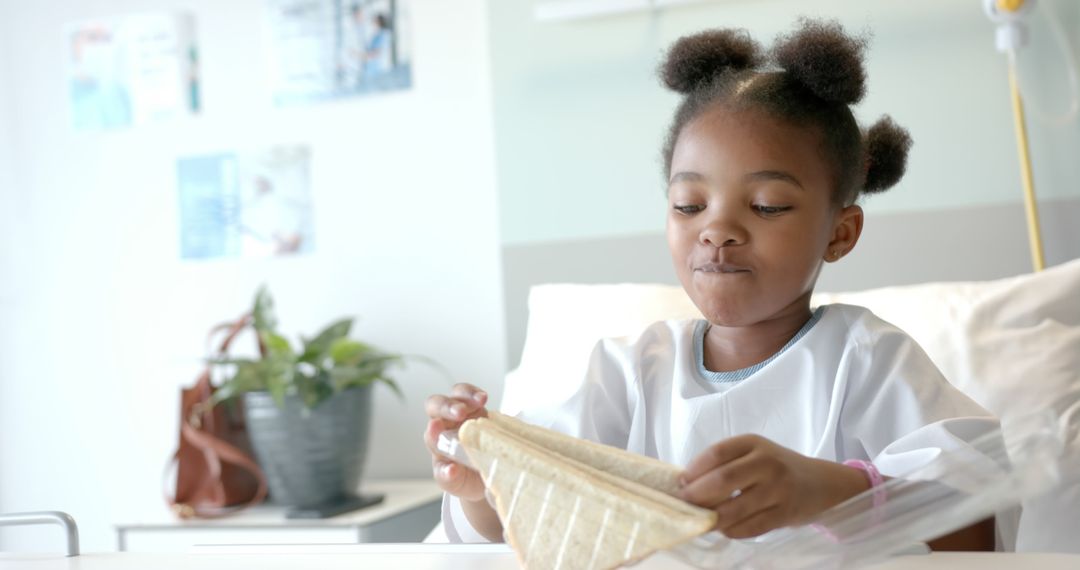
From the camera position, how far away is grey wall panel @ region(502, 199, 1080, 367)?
171 centimetres

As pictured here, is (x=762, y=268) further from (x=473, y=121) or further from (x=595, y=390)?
(x=473, y=121)

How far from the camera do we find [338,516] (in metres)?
1.89

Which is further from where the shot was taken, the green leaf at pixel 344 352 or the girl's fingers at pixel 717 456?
the green leaf at pixel 344 352

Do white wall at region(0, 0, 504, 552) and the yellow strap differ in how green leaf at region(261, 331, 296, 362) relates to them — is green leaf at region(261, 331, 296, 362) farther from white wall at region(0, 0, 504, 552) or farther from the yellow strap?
the yellow strap

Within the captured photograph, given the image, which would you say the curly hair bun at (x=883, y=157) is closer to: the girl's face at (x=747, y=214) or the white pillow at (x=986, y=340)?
the girl's face at (x=747, y=214)

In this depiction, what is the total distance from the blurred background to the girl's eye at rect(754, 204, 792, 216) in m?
0.94

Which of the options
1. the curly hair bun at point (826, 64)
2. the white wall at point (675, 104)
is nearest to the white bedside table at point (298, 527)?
the white wall at point (675, 104)

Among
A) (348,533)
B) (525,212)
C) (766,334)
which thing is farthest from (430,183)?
(766,334)

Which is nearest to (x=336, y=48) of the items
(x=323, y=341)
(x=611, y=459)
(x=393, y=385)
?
(x=323, y=341)

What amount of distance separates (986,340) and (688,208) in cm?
62

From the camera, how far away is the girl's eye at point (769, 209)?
91 cm

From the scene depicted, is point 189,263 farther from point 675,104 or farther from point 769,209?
point 769,209

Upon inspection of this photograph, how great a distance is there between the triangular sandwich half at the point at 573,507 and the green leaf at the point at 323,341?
1.47 meters

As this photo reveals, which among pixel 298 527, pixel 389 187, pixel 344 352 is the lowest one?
pixel 298 527
